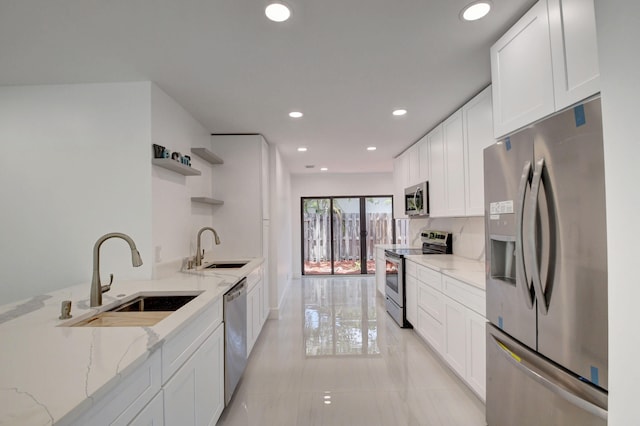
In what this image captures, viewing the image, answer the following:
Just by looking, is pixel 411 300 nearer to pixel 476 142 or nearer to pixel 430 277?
pixel 430 277

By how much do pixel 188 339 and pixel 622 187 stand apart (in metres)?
1.82

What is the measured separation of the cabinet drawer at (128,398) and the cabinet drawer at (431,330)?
2.35 m

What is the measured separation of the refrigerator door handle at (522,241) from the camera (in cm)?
138

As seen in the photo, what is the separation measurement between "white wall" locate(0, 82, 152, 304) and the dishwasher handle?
2.40 ft

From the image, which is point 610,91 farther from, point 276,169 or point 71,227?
point 276,169

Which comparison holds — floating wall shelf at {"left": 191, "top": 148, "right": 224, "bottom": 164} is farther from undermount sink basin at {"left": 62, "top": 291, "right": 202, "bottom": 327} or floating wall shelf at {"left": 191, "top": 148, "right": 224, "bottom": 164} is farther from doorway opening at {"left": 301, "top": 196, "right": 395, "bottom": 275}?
doorway opening at {"left": 301, "top": 196, "right": 395, "bottom": 275}

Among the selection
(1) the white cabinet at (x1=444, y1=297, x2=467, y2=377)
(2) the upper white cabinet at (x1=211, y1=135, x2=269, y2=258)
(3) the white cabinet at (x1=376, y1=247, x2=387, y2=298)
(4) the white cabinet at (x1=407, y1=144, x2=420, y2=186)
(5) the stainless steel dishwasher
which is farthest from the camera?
(3) the white cabinet at (x1=376, y1=247, x2=387, y2=298)

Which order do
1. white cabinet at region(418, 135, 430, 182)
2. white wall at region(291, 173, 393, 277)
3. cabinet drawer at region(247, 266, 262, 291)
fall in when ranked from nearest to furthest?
cabinet drawer at region(247, 266, 262, 291) → white cabinet at region(418, 135, 430, 182) → white wall at region(291, 173, 393, 277)

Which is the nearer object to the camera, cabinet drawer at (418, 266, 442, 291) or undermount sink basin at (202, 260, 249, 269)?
cabinet drawer at (418, 266, 442, 291)

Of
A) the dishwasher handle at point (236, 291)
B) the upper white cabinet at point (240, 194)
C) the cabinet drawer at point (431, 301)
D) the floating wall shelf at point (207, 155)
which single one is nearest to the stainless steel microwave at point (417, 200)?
the cabinet drawer at point (431, 301)

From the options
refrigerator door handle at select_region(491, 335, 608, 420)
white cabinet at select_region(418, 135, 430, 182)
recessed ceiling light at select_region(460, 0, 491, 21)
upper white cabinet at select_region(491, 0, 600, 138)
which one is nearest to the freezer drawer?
refrigerator door handle at select_region(491, 335, 608, 420)

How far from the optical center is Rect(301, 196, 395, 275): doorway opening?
697cm

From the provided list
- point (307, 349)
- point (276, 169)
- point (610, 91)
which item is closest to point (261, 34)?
point (610, 91)

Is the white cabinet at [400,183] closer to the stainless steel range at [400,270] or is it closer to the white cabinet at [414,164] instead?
the white cabinet at [414,164]
